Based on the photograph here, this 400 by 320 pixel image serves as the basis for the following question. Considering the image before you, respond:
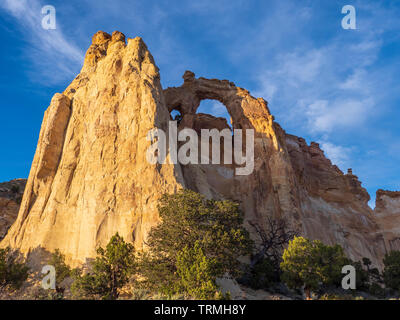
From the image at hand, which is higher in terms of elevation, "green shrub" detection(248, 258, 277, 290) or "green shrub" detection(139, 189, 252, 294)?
"green shrub" detection(139, 189, 252, 294)

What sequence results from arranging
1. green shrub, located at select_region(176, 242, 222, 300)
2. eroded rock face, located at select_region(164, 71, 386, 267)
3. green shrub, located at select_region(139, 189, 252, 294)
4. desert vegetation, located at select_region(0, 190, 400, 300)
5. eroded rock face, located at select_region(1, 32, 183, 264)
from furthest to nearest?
eroded rock face, located at select_region(164, 71, 386, 267) → eroded rock face, located at select_region(1, 32, 183, 264) → green shrub, located at select_region(139, 189, 252, 294) → desert vegetation, located at select_region(0, 190, 400, 300) → green shrub, located at select_region(176, 242, 222, 300)

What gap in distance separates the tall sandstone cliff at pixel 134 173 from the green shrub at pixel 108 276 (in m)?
3.75

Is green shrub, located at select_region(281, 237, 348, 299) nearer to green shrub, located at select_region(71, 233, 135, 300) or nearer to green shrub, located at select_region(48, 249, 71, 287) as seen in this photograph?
green shrub, located at select_region(71, 233, 135, 300)

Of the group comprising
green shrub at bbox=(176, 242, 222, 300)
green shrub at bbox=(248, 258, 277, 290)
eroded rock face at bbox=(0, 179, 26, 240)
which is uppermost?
eroded rock face at bbox=(0, 179, 26, 240)

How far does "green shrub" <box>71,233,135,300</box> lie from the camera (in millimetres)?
17264

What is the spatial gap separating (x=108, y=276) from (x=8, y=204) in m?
26.2

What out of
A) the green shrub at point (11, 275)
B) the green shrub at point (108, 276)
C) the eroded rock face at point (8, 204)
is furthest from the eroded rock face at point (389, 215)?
the eroded rock face at point (8, 204)

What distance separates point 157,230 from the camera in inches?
844

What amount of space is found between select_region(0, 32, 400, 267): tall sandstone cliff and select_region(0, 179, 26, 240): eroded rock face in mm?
9175

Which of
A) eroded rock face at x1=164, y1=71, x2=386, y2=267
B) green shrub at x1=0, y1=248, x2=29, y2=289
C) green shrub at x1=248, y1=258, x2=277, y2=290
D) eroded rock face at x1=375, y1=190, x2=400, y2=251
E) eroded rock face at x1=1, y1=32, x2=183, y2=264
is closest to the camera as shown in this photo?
green shrub at x1=0, y1=248, x2=29, y2=289

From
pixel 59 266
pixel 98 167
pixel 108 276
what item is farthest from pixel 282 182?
pixel 59 266

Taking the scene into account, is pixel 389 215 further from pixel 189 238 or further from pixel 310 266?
pixel 189 238

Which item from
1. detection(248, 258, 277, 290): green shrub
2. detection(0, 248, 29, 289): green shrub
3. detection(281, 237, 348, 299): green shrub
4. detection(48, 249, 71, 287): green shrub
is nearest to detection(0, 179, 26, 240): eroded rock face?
detection(48, 249, 71, 287): green shrub

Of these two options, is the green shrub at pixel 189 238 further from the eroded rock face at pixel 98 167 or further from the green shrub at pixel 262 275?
the green shrub at pixel 262 275
